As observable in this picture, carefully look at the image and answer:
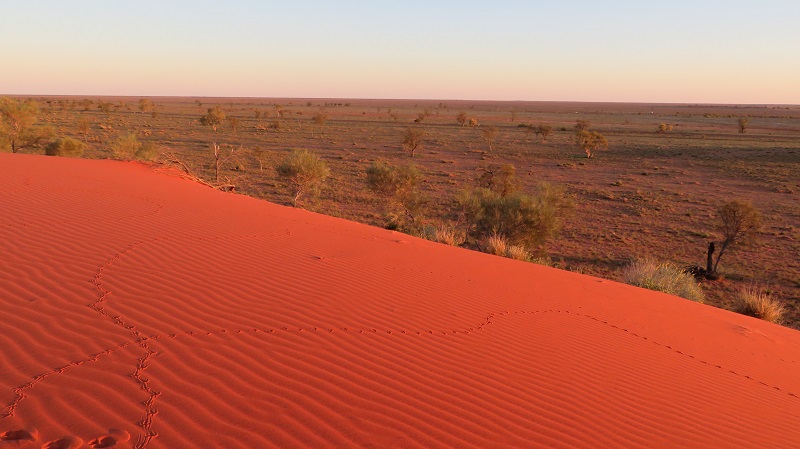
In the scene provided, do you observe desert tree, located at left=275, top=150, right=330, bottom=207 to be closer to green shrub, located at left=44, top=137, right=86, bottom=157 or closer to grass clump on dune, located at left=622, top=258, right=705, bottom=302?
green shrub, located at left=44, top=137, right=86, bottom=157

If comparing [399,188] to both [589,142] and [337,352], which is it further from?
[589,142]

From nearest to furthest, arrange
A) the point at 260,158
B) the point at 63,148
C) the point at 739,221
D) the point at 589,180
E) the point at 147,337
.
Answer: the point at 147,337 < the point at 739,221 < the point at 63,148 < the point at 589,180 < the point at 260,158

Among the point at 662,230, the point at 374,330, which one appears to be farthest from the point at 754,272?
the point at 374,330

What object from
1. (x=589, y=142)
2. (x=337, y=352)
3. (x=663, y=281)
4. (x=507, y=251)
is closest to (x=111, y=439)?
(x=337, y=352)

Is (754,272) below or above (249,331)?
below

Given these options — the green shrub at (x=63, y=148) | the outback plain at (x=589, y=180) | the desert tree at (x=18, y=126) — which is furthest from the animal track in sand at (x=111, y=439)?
the desert tree at (x=18, y=126)

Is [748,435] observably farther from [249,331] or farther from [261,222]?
[261,222]
